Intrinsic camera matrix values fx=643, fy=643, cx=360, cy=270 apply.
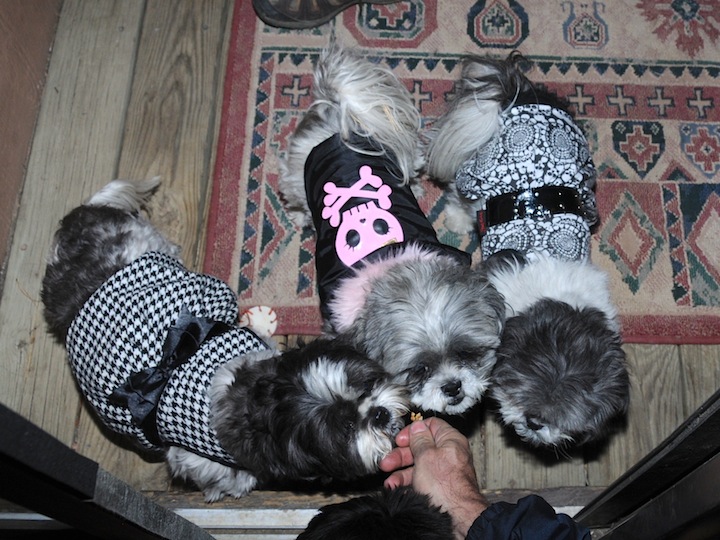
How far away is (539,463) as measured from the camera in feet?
9.48

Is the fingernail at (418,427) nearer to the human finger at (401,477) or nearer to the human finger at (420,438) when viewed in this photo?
the human finger at (420,438)

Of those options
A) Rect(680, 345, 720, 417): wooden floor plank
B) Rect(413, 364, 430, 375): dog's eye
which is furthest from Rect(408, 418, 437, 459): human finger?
Rect(680, 345, 720, 417): wooden floor plank

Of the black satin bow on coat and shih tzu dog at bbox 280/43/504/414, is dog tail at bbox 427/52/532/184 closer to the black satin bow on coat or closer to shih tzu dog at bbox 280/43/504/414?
shih tzu dog at bbox 280/43/504/414

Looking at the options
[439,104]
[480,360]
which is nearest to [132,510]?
[480,360]

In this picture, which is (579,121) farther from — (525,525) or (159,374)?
(159,374)

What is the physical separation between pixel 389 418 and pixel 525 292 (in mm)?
722

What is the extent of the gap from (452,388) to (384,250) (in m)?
0.58

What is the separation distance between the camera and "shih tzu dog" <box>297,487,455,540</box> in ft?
5.17

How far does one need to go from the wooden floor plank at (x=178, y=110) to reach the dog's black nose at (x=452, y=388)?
4.94 ft

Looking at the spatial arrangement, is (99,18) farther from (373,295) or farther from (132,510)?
(132,510)

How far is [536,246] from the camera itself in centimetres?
254

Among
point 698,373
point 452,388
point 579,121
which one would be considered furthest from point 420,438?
point 579,121

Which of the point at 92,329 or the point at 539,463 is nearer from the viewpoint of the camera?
the point at 92,329

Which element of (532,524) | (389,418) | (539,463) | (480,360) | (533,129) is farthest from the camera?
(539,463)
